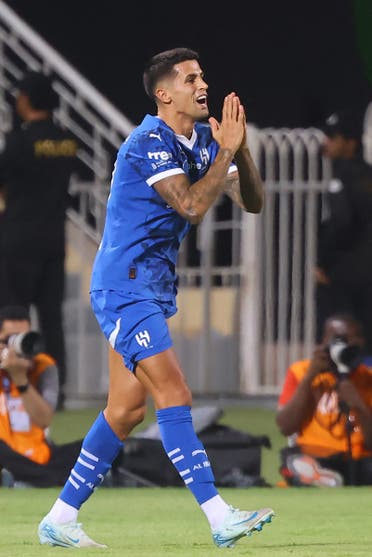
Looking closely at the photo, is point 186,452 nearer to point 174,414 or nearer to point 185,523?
point 174,414

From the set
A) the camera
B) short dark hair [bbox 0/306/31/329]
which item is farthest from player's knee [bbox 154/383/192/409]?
short dark hair [bbox 0/306/31/329]

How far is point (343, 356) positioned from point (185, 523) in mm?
2054

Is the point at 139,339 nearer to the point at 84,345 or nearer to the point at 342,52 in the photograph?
the point at 84,345

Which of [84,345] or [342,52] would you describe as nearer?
[84,345]

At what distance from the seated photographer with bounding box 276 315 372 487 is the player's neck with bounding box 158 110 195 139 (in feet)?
9.81

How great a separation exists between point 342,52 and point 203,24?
4.45 feet

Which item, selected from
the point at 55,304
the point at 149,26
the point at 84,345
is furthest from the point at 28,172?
the point at 149,26

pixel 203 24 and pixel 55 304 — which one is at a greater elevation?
pixel 203 24

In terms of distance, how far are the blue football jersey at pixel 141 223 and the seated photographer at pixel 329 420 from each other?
9.61 feet

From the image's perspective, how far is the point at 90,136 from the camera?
674 inches

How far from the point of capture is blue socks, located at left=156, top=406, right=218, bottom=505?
6875mm

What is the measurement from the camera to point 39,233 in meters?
13.6

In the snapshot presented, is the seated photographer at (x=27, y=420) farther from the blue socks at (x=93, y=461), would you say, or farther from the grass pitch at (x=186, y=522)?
the blue socks at (x=93, y=461)

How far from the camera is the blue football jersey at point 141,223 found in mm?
7035
